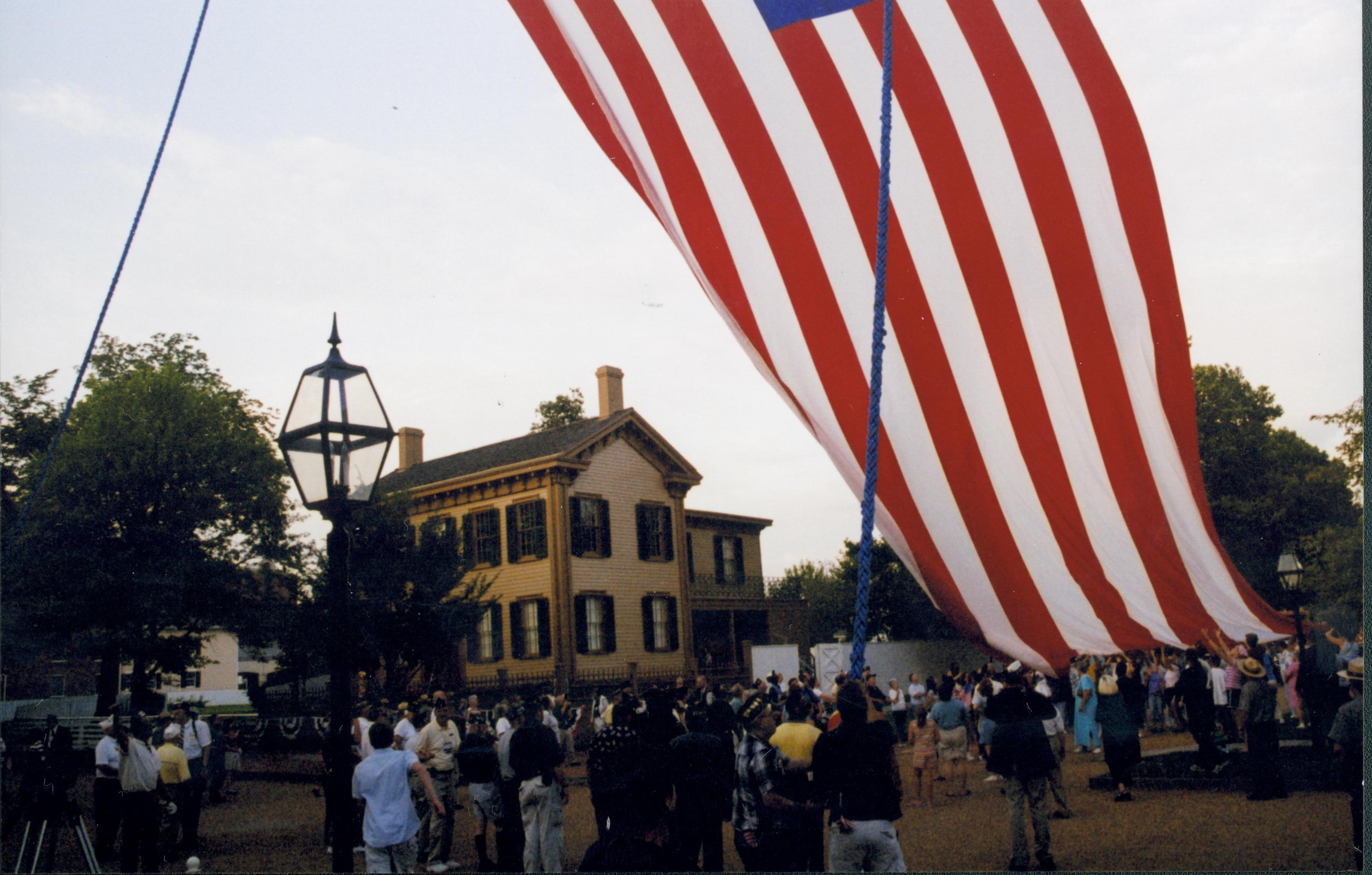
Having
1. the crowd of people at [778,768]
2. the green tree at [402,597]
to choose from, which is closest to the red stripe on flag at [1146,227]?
the crowd of people at [778,768]

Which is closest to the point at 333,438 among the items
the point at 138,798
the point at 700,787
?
the point at 700,787

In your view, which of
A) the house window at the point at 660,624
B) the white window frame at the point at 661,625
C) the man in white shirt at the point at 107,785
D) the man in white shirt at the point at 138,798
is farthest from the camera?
the white window frame at the point at 661,625

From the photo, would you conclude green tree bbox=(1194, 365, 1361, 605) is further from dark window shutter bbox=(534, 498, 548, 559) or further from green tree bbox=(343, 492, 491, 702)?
green tree bbox=(343, 492, 491, 702)

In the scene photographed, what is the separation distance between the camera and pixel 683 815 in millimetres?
7082

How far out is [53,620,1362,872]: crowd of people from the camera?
208 inches

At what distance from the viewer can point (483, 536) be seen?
31719 mm

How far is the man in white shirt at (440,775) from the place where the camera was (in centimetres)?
1010

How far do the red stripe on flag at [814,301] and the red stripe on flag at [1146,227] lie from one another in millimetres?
894

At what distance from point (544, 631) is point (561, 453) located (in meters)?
5.10

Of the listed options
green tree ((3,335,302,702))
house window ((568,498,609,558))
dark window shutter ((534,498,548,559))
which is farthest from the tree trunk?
house window ((568,498,609,558))

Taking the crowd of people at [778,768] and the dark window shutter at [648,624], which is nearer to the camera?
the crowd of people at [778,768]

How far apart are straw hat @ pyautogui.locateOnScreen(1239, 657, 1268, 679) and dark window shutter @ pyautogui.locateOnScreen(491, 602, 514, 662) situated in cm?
2272

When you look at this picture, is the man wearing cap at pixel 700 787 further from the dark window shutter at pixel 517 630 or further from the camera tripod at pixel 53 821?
the dark window shutter at pixel 517 630

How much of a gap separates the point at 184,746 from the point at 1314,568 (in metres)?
35.2
